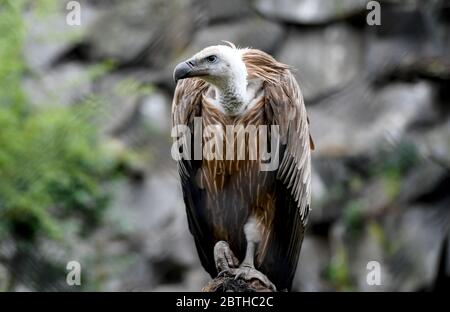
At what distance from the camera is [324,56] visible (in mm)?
4758

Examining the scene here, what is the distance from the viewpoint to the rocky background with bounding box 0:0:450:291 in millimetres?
4305

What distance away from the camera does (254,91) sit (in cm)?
181

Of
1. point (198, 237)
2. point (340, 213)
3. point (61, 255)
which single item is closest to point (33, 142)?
point (61, 255)

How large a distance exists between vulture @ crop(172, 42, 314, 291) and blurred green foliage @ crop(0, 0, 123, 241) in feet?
6.89

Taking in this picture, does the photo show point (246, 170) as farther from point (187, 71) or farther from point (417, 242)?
point (417, 242)

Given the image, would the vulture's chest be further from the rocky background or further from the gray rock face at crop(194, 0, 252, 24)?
the gray rock face at crop(194, 0, 252, 24)

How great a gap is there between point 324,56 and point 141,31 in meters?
1.28

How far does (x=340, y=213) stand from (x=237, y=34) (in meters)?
1.31

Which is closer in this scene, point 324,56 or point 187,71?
point 187,71

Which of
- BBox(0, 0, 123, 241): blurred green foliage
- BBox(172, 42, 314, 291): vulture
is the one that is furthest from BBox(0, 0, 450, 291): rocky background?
BBox(172, 42, 314, 291): vulture

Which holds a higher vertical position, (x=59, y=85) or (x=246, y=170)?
(x=59, y=85)

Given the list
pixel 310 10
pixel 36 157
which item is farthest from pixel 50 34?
pixel 310 10

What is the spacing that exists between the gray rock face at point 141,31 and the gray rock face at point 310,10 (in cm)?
54
